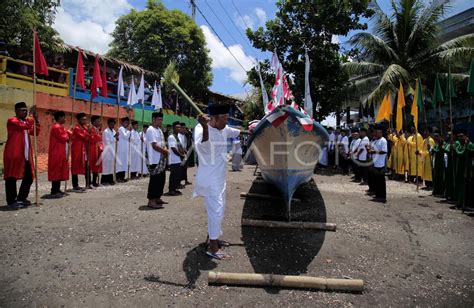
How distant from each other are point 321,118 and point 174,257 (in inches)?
582

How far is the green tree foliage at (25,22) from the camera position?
33.3 feet

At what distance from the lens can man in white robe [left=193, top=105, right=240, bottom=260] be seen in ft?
13.2

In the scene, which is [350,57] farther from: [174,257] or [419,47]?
[174,257]

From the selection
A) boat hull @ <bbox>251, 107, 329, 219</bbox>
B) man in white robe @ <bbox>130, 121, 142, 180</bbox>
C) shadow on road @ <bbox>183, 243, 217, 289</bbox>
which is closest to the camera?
shadow on road @ <bbox>183, 243, 217, 289</bbox>

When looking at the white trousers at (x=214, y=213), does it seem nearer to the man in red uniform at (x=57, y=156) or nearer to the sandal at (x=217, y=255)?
the sandal at (x=217, y=255)

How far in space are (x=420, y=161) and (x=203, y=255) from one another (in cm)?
891

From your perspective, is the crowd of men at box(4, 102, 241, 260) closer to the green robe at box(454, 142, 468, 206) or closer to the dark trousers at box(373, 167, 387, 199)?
the dark trousers at box(373, 167, 387, 199)

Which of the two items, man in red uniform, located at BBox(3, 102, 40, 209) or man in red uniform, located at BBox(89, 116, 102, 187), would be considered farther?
man in red uniform, located at BBox(89, 116, 102, 187)

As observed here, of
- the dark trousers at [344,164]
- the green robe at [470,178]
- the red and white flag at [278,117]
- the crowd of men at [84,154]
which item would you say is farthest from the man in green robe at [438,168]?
the crowd of men at [84,154]

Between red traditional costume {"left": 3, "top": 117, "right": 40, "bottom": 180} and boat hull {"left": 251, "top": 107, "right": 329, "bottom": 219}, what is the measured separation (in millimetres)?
4178

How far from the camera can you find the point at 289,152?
5.19m

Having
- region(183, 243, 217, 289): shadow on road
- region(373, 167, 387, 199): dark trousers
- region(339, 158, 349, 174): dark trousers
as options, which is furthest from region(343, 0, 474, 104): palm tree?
region(183, 243, 217, 289): shadow on road

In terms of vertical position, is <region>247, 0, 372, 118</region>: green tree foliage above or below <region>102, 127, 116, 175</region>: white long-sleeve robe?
above

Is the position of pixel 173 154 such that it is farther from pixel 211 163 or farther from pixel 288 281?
pixel 288 281
